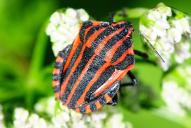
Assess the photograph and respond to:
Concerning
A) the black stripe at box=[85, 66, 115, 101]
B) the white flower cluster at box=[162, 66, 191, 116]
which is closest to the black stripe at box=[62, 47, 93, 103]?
the black stripe at box=[85, 66, 115, 101]

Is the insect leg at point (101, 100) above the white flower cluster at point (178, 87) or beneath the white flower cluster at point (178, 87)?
above

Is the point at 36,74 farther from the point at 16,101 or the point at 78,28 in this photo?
the point at 78,28

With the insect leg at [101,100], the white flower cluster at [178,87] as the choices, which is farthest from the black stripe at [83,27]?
the white flower cluster at [178,87]

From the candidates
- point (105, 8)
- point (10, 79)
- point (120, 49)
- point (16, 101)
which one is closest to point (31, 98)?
point (16, 101)

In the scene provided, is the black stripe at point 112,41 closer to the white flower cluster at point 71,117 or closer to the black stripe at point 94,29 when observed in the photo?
the black stripe at point 94,29

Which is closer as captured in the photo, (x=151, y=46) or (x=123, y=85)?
(x=151, y=46)
